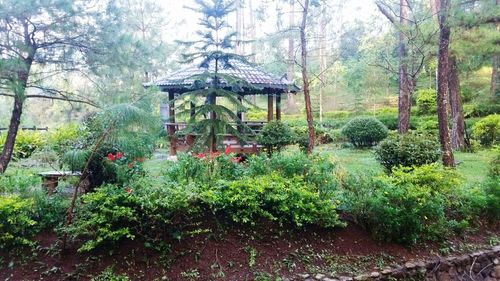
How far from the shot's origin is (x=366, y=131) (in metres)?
13.5

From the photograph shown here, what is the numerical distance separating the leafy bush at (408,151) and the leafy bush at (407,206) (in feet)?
5.02

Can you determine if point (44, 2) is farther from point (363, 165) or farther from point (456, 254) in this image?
point (363, 165)

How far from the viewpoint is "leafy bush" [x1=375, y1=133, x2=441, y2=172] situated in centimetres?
636

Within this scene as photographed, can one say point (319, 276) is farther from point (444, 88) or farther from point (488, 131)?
point (488, 131)

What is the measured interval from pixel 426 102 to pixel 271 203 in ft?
59.6

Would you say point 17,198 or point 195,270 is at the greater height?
point 17,198

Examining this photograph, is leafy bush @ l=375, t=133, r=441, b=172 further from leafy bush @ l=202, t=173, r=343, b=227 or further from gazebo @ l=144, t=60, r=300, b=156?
gazebo @ l=144, t=60, r=300, b=156

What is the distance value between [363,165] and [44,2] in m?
7.51

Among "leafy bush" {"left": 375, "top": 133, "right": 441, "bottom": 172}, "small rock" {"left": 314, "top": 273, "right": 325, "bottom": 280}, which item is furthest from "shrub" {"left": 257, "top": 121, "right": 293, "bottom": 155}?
"small rock" {"left": 314, "top": 273, "right": 325, "bottom": 280}

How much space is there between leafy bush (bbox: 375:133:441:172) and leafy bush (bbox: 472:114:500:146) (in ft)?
25.8

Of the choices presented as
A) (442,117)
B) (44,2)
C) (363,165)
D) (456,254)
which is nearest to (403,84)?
(363,165)

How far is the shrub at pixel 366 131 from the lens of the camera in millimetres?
13492

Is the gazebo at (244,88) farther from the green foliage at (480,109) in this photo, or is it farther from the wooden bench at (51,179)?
the green foliage at (480,109)

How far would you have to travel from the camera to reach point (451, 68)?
11.5m
